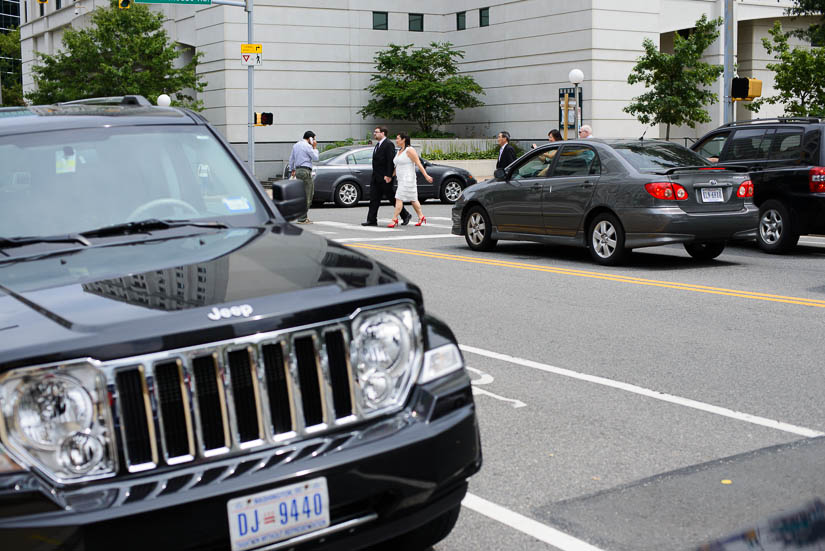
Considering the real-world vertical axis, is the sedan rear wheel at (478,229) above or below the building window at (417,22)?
below

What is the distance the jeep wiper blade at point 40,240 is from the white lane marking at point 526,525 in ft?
6.78

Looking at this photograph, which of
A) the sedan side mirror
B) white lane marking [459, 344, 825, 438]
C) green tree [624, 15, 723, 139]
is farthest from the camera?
green tree [624, 15, 723, 139]

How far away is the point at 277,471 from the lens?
2.90m

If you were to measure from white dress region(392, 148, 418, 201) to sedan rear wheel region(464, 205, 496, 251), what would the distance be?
174 inches

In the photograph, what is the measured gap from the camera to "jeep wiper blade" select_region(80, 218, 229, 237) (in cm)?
411

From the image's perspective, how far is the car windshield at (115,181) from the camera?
4.26 metres

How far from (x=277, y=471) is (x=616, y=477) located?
242 cm

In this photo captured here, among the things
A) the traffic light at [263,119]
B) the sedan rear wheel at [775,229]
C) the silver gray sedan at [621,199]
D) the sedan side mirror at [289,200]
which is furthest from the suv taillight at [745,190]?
the traffic light at [263,119]

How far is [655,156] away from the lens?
13.3 meters

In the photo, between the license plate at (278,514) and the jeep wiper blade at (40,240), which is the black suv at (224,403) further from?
the jeep wiper blade at (40,240)

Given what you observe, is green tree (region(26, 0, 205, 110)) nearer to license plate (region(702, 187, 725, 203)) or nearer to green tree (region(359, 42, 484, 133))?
green tree (region(359, 42, 484, 133))

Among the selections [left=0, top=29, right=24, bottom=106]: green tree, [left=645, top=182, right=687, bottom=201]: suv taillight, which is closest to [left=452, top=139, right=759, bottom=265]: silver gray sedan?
[left=645, top=182, right=687, bottom=201]: suv taillight

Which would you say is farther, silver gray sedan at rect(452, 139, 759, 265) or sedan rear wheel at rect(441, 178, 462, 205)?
sedan rear wheel at rect(441, 178, 462, 205)

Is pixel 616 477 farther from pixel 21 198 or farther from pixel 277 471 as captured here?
pixel 21 198
